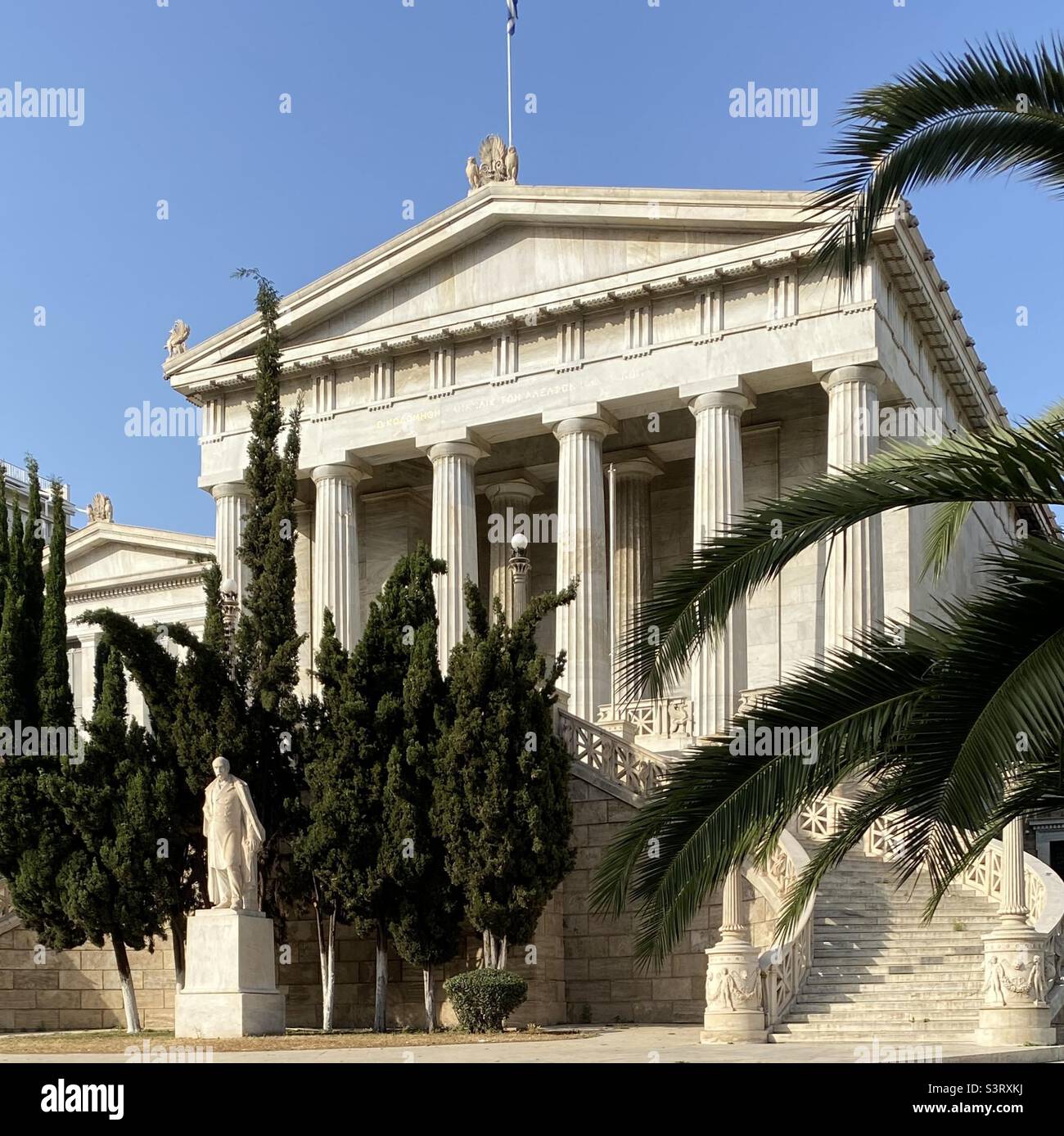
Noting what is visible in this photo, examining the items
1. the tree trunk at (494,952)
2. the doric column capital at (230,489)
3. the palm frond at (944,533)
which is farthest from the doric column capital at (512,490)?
the palm frond at (944,533)

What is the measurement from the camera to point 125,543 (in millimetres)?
53938

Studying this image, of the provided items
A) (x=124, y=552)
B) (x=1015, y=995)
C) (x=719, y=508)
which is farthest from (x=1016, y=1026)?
(x=124, y=552)

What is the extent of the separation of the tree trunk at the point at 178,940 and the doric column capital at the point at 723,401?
16.5 metres

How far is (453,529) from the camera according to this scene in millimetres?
40781

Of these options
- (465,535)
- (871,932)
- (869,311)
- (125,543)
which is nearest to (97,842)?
(871,932)

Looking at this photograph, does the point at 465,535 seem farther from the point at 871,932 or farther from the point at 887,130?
the point at 887,130

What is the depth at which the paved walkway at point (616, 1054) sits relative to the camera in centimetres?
1831

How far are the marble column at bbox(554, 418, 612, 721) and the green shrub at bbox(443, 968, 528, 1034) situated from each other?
13.0 metres

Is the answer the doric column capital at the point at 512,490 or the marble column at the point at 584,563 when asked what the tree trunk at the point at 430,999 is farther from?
the doric column capital at the point at 512,490

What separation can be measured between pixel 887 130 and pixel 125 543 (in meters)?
44.8

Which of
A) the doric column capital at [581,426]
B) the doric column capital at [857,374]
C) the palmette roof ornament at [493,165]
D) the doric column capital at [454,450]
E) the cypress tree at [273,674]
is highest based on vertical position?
the palmette roof ornament at [493,165]

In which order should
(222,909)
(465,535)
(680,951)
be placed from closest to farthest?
(222,909) → (680,951) → (465,535)

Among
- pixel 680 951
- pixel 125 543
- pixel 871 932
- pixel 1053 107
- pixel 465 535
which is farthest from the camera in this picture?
pixel 125 543

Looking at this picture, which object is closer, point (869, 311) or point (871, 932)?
point (871, 932)
